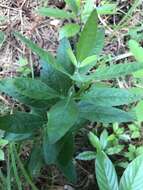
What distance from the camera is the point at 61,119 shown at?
122cm

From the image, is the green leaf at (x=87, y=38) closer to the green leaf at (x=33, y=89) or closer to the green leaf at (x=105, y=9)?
the green leaf at (x=33, y=89)

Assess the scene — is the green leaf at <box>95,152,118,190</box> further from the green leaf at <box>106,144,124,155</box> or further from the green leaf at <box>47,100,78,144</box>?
the green leaf at <box>106,144,124,155</box>

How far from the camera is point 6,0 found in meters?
2.07

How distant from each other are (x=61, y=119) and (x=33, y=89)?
0.43 feet

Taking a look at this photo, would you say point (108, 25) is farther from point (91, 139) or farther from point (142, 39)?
point (91, 139)

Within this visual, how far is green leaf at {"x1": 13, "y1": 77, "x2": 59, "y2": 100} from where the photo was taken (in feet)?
4.07

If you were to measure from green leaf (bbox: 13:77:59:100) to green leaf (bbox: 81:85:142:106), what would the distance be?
0.11m

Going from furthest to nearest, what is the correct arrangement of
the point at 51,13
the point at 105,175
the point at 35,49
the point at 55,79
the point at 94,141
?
the point at 51,13 < the point at 94,141 < the point at 55,79 < the point at 105,175 < the point at 35,49

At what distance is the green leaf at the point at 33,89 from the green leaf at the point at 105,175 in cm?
25

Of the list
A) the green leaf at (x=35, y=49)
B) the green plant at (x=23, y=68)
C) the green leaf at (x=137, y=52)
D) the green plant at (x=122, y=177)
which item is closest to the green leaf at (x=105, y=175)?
the green plant at (x=122, y=177)

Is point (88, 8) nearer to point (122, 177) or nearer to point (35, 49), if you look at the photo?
point (35, 49)

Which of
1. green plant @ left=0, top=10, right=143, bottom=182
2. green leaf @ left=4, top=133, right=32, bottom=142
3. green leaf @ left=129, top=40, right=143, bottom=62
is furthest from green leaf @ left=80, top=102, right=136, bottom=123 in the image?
green leaf @ left=129, top=40, right=143, bottom=62

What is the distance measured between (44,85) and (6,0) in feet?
3.08

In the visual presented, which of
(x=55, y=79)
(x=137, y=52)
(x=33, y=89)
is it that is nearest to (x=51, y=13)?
(x=137, y=52)
